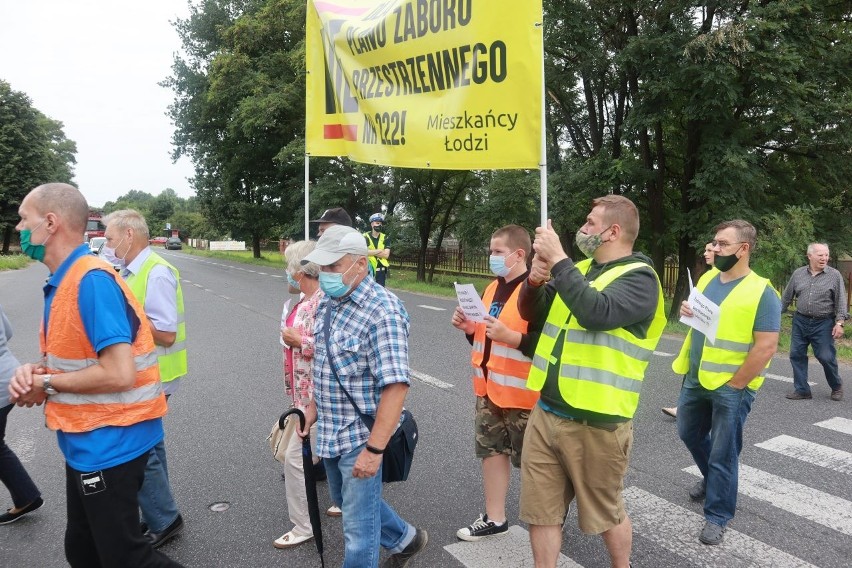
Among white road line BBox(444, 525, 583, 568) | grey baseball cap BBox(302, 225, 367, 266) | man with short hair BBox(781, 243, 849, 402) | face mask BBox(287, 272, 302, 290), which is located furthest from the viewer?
man with short hair BBox(781, 243, 849, 402)

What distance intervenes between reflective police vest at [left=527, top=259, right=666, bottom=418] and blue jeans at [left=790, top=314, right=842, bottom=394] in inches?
199

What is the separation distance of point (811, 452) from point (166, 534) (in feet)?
16.4

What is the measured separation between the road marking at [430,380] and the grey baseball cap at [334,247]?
440 cm

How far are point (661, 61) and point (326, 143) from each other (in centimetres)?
1043

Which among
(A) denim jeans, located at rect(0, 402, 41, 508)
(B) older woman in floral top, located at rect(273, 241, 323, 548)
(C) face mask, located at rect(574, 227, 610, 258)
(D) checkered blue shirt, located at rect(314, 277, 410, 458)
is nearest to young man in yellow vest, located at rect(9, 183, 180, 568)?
(D) checkered blue shirt, located at rect(314, 277, 410, 458)

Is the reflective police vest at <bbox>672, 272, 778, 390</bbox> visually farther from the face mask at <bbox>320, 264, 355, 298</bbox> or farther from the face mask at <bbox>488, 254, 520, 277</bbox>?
the face mask at <bbox>320, 264, 355, 298</bbox>

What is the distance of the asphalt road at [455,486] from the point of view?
3.31 meters

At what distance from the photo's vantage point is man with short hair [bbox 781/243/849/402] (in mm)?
6594

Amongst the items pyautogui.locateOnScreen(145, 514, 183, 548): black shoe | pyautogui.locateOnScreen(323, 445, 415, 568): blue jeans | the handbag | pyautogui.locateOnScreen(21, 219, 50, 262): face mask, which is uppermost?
pyautogui.locateOnScreen(21, 219, 50, 262): face mask

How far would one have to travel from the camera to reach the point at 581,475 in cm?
265

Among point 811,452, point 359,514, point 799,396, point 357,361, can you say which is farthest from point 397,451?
point 799,396

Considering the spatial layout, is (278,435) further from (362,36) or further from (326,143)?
(362,36)

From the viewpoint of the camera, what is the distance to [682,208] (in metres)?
14.3

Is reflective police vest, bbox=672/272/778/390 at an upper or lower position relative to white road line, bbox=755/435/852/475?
upper
